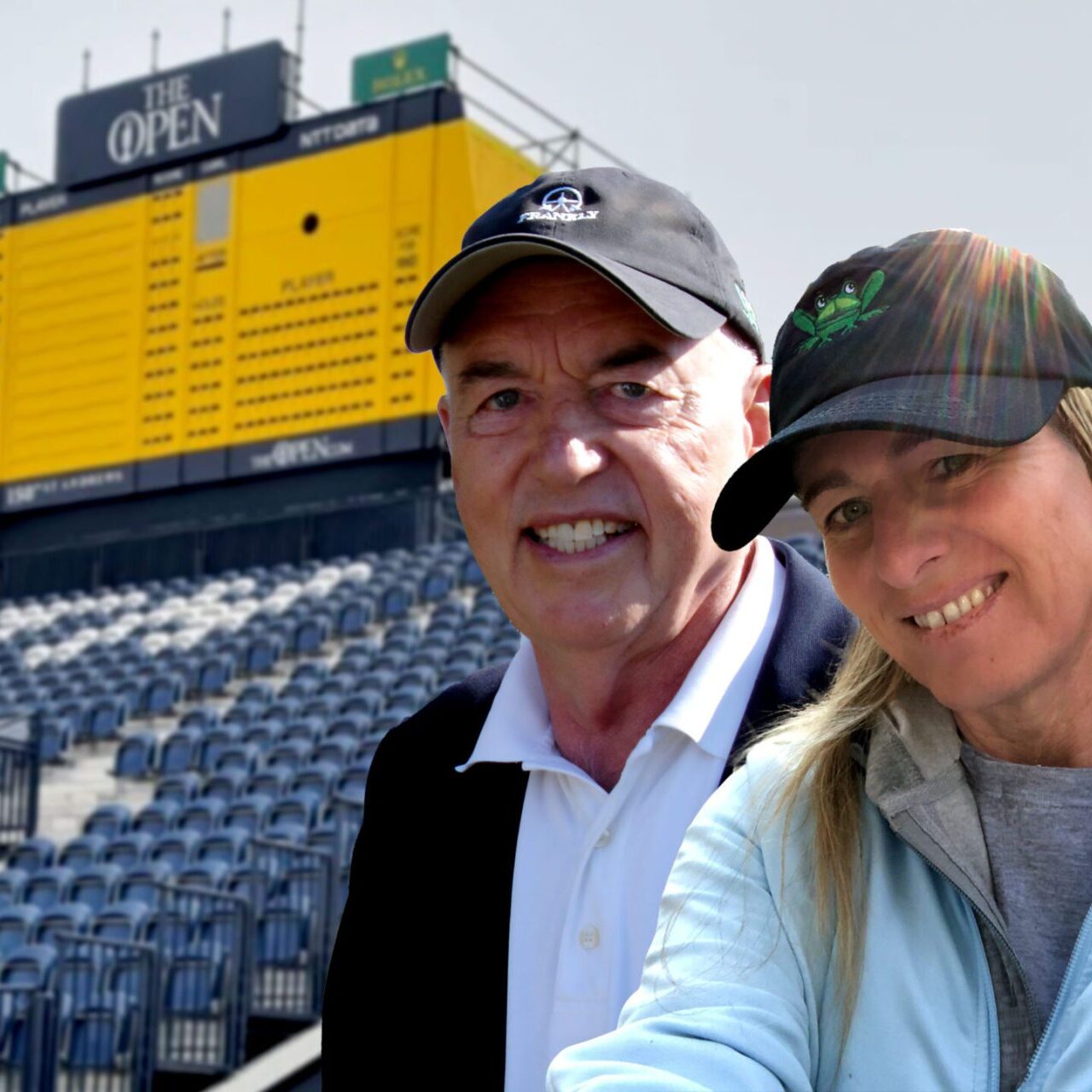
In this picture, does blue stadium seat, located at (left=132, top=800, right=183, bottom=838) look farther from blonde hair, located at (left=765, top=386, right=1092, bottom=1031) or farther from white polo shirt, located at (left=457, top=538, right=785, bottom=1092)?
blonde hair, located at (left=765, top=386, right=1092, bottom=1031)

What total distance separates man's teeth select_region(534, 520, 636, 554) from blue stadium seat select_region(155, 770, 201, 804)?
29.4ft

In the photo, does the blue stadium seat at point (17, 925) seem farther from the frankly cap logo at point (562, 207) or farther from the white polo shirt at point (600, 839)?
the frankly cap logo at point (562, 207)

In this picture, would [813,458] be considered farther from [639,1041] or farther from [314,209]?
[314,209]

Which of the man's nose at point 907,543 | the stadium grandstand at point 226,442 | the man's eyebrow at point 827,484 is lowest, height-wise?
the man's nose at point 907,543

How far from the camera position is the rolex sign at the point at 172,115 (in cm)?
1838

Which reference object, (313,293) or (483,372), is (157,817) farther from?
(313,293)

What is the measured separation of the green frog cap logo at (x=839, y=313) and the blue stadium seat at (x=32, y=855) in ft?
29.4

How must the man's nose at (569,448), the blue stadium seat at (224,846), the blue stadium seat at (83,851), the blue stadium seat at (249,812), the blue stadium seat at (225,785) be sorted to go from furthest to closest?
1. the blue stadium seat at (225,785)
2. the blue stadium seat at (83,851)
3. the blue stadium seat at (249,812)
4. the blue stadium seat at (224,846)
5. the man's nose at (569,448)

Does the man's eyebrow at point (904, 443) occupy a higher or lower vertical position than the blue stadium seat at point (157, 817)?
lower

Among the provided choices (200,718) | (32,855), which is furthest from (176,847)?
(200,718)

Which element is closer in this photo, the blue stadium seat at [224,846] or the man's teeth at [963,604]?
the man's teeth at [963,604]

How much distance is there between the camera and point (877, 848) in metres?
1.19

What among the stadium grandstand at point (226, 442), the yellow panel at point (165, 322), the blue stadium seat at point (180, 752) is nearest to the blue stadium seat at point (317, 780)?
the stadium grandstand at point (226, 442)

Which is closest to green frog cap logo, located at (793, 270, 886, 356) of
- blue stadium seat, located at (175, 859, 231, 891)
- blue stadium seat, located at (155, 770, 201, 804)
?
blue stadium seat, located at (175, 859, 231, 891)
